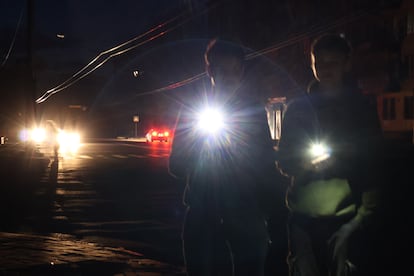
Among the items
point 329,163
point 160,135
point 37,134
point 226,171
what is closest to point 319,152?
point 329,163

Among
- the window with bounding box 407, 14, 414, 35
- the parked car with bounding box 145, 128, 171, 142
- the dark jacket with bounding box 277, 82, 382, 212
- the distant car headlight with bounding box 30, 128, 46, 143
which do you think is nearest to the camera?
the dark jacket with bounding box 277, 82, 382, 212

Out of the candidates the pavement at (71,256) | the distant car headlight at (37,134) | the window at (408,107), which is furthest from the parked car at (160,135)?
the pavement at (71,256)

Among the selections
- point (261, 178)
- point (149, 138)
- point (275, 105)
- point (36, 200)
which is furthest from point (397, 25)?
point (261, 178)

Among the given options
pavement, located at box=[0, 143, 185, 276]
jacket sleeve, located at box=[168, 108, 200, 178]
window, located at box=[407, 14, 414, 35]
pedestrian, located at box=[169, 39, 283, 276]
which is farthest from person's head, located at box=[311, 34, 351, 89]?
window, located at box=[407, 14, 414, 35]

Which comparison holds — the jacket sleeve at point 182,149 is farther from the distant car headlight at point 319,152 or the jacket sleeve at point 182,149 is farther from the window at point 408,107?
the window at point 408,107

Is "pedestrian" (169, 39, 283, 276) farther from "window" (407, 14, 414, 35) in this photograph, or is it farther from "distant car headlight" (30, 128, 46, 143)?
"distant car headlight" (30, 128, 46, 143)

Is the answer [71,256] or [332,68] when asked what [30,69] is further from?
[332,68]

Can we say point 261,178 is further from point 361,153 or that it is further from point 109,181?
point 109,181

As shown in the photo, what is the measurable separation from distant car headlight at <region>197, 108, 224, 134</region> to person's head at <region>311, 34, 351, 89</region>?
1.93 ft

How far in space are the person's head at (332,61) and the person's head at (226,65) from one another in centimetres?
49

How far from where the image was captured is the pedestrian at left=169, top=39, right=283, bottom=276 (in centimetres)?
369

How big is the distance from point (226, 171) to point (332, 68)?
2.64 feet

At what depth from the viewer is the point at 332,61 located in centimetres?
347

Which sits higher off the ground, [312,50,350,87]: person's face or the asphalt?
[312,50,350,87]: person's face
